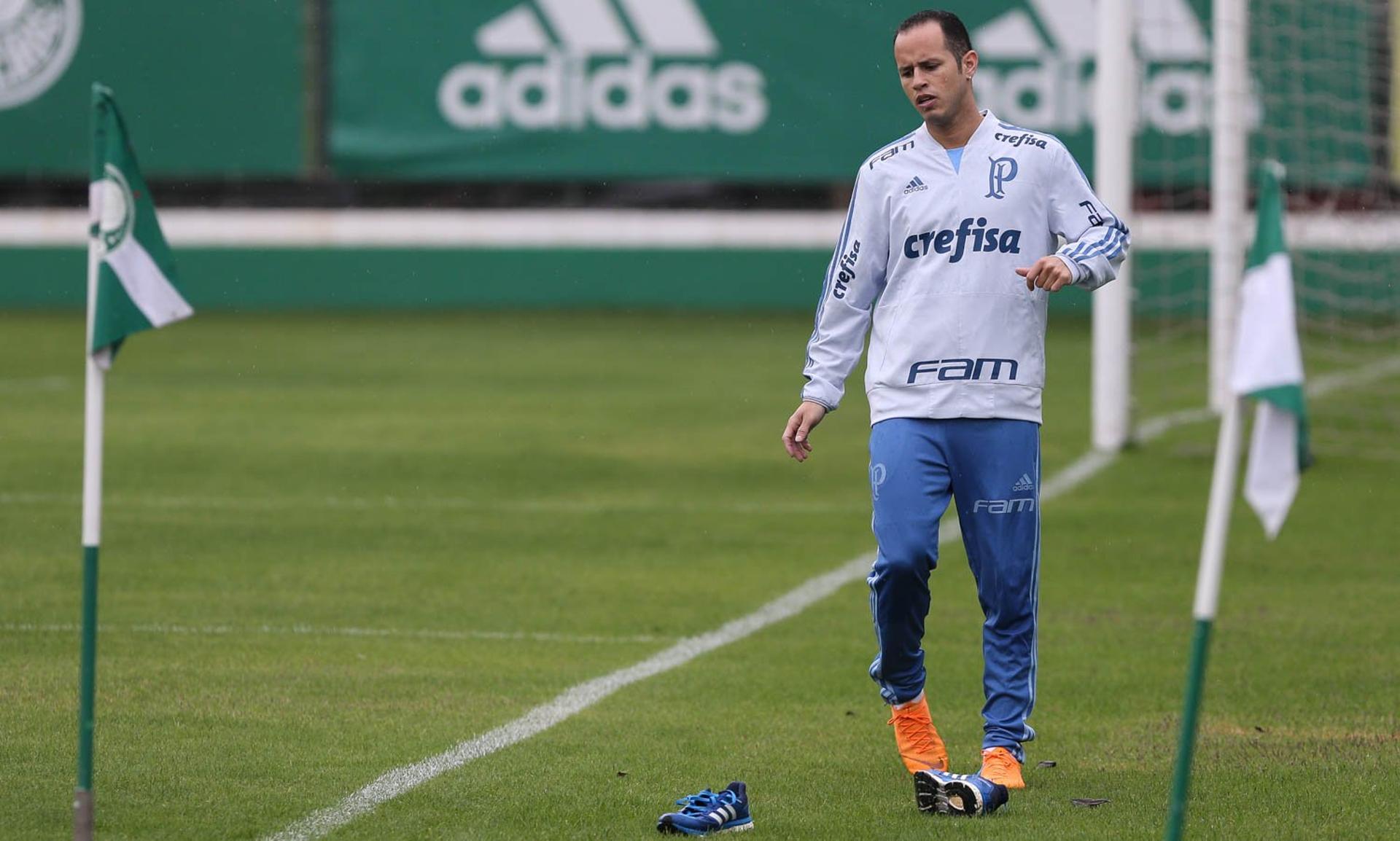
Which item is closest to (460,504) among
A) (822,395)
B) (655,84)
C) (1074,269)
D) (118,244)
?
(822,395)

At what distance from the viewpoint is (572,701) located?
6230 mm

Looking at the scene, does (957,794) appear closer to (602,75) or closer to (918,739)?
(918,739)

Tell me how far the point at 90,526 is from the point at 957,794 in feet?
6.86

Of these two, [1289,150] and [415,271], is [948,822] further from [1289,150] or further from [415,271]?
[415,271]

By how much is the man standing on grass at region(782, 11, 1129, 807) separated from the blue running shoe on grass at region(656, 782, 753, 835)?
1.89ft

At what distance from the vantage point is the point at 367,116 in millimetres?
23125

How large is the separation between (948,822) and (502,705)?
1.76 m

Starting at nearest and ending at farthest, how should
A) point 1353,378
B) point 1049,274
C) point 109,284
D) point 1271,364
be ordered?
point 1271,364 → point 109,284 → point 1049,274 → point 1353,378

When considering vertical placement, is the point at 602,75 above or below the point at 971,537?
above

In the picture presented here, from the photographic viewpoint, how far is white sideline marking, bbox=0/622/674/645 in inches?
283

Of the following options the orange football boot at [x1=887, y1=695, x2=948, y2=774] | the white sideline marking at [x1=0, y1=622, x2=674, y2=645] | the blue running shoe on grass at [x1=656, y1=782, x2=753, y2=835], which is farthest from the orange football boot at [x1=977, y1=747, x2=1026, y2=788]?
the white sideline marking at [x1=0, y1=622, x2=674, y2=645]

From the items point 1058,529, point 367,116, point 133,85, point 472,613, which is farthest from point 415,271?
point 472,613

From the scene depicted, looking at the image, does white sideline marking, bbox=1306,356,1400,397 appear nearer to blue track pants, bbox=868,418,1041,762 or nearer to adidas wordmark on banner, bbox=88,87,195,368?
blue track pants, bbox=868,418,1041,762

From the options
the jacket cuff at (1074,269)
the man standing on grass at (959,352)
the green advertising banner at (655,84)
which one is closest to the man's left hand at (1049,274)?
the jacket cuff at (1074,269)
